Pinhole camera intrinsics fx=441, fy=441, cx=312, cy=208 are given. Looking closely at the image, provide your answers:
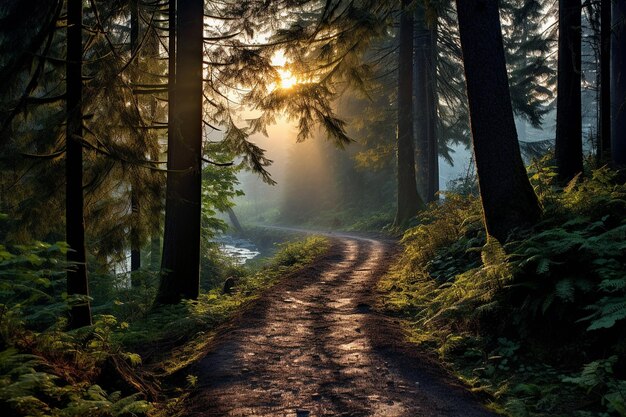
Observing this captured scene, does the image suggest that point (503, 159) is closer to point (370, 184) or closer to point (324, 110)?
point (324, 110)

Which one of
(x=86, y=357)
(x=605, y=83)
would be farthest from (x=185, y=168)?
(x=605, y=83)

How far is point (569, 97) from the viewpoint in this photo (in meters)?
9.17

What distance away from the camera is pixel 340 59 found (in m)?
10.0

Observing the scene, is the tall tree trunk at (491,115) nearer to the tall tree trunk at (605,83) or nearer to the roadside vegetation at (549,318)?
the roadside vegetation at (549,318)

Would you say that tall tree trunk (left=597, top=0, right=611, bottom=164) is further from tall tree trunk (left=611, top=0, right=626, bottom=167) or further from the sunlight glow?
the sunlight glow

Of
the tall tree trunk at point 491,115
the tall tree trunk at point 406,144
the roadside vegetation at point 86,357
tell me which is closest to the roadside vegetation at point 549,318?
the tall tree trunk at point 491,115

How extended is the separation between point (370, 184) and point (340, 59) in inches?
1111

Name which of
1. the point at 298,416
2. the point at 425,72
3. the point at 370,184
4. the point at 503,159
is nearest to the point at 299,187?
the point at 370,184

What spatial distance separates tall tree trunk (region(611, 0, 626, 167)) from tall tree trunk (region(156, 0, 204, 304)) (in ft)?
28.8

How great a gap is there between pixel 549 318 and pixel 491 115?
11.3ft

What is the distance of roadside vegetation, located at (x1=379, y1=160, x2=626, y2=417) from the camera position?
3.82 metres

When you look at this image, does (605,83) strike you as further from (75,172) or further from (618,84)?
(75,172)

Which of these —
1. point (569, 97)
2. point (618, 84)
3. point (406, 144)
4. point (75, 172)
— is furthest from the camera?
point (406, 144)

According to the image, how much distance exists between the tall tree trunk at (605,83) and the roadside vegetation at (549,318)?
413 centimetres
